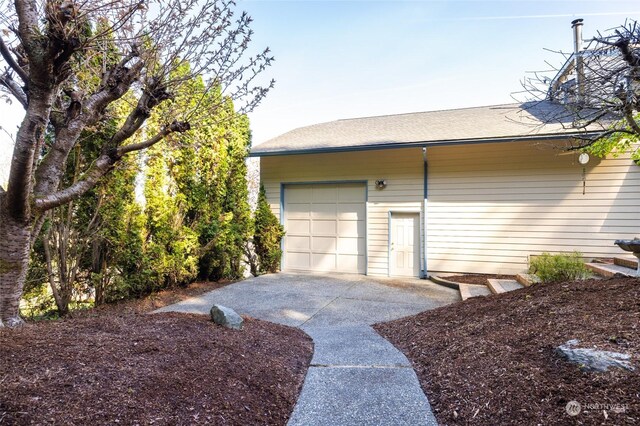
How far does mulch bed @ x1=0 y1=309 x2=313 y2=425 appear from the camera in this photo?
173cm

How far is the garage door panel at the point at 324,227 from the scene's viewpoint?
9437 millimetres

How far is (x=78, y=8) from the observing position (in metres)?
2.39

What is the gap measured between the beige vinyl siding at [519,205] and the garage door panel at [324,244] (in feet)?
8.02

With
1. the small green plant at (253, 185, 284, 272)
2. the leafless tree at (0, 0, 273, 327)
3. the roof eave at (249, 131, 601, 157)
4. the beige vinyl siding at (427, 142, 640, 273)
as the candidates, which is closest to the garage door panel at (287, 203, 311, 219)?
the small green plant at (253, 185, 284, 272)

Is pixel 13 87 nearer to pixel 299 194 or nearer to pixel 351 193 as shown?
pixel 299 194

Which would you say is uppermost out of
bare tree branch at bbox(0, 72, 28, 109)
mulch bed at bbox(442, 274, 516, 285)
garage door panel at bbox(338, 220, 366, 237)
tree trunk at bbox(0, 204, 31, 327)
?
bare tree branch at bbox(0, 72, 28, 109)

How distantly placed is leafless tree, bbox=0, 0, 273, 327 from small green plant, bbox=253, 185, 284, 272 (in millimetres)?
5243

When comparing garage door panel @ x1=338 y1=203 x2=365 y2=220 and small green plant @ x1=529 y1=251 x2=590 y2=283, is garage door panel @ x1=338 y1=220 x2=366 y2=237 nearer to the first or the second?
garage door panel @ x1=338 y1=203 x2=365 y2=220

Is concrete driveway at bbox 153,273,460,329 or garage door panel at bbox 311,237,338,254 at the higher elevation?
garage door panel at bbox 311,237,338,254

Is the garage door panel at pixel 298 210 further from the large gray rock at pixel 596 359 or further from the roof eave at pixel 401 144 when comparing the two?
the large gray rock at pixel 596 359

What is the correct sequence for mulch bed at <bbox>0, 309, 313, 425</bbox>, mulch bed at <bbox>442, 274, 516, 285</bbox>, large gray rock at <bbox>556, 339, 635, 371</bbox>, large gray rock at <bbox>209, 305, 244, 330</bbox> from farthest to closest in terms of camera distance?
mulch bed at <bbox>442, 274, 516, 285</bbox> < large gray rock at <bbox>209, 305, 244, 330</bbox> < large gray rock at <bbox>556, 339, 635, 371</bbox> < mulch bed at <bbox>0, 309, 313, 425</bbox>

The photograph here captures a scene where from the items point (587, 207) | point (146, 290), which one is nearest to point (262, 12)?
point (146, 290)

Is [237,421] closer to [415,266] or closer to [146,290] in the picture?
[146,290]

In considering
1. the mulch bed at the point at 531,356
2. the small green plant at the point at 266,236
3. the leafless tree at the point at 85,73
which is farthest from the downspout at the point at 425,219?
the leafless tree at the point at 85,73
